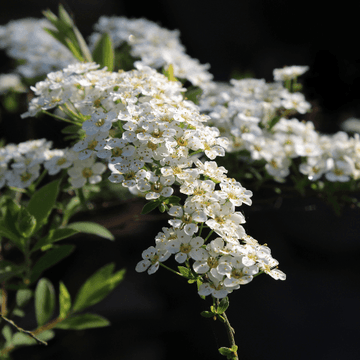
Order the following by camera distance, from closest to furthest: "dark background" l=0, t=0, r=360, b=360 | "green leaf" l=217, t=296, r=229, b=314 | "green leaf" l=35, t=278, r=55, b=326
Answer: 1. "green leaf" l=217, t=296, r=229, b=314
2. "green leaf" l=35, t=278, r=55, b=326
3. "dark background" l=0, t=0, r=360, b=360

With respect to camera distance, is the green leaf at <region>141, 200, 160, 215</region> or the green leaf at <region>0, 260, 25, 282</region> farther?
the green leaf at <region>0, 260, 25, 282</region>

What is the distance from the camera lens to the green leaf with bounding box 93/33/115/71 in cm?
100

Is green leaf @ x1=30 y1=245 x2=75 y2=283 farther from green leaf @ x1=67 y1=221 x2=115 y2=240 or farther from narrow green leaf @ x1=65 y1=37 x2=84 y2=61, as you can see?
narrow green leaf @ x1=65 y1=37 x2=84 y2=61

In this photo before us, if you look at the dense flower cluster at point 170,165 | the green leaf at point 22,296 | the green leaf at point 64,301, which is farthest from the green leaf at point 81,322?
the dense flower cluster at point 170,165

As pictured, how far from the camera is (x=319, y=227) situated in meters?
1.96

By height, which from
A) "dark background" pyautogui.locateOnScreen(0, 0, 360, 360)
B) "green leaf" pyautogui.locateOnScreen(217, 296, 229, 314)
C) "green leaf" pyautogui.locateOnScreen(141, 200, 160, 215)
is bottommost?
"dark background" pyautogui.locateOnScreen(0, 0, 360, 360)

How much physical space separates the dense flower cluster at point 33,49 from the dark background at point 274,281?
0.38m

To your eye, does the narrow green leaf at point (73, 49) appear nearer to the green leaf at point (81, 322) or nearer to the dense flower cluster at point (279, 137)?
the dense flower cluster at point (279, 137)

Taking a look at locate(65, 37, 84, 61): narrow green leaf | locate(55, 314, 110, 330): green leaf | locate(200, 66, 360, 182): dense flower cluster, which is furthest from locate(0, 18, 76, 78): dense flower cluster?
locate(55, 314, 110, 330): green leaf

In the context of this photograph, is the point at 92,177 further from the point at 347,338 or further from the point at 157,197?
the point at 347,338

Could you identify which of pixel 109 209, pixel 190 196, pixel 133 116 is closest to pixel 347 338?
pixel 109 209

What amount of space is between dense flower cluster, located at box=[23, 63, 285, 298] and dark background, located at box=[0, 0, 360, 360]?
1.35ft

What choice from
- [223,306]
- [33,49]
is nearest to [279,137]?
[223,306]

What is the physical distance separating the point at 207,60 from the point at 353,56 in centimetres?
101
